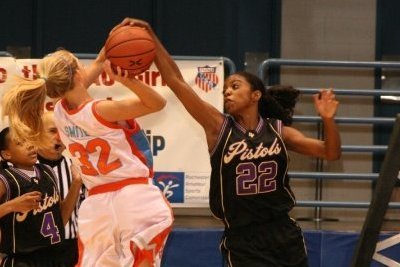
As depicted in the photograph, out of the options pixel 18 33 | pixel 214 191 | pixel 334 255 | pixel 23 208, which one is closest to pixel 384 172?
pixel 214 191

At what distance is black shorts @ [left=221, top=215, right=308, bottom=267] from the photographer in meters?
4.95

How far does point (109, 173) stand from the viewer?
4.68 metres

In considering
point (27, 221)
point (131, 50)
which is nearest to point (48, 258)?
point (27, 221)

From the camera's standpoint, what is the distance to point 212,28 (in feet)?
31.9

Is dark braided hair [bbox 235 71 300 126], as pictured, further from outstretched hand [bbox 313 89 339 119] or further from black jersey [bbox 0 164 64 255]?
black jersey [bbox 0 164 64 255]

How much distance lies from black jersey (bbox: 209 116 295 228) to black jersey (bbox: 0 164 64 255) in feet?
3.91

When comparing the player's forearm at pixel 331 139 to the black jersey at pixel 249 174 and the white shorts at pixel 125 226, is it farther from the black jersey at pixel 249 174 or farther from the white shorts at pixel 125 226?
the white shorts at pixel 125 226

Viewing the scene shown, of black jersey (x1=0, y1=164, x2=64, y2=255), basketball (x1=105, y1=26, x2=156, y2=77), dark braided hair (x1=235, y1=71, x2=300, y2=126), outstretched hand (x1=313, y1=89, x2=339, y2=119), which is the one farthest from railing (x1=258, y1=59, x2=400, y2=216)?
basketball (x1=105, y1=26, x2=156, y2=77)

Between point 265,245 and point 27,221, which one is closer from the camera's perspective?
point 265,245

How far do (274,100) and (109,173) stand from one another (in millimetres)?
1301

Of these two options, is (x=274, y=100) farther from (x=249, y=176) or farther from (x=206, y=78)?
(x=206, y=78)

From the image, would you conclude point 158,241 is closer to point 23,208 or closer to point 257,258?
point 257,258

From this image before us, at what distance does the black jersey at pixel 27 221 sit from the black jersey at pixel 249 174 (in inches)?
46.9

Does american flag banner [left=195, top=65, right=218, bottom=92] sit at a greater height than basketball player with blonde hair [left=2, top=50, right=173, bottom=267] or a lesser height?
greater
